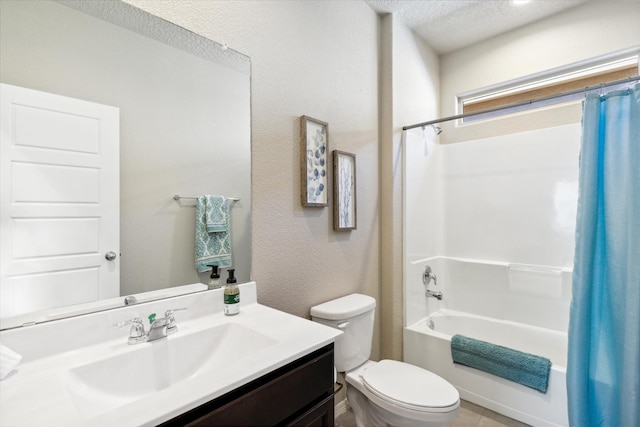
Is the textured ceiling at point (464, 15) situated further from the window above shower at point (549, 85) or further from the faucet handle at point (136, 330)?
the faucet handle at point (136, 330)

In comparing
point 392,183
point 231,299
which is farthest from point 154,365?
point 392,183

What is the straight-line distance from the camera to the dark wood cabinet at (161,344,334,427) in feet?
2.33

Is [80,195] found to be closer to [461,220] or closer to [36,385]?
[36,385]

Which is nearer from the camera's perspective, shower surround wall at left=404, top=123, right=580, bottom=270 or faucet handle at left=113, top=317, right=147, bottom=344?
faucet handle at left=113, top=317, right=147, bottom=344

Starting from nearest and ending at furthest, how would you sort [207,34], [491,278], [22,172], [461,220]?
1. [22,172]
2. [207,34]
3. [491,278]
4. [461,220]

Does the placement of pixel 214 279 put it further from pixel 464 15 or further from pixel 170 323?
pixel 464 15

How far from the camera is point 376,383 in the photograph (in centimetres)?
151

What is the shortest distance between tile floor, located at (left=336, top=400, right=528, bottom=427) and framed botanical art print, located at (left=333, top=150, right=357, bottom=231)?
1146 millimetres

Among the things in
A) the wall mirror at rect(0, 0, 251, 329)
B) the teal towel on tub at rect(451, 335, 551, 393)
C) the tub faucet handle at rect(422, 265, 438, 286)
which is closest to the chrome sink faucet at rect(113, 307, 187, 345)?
the wall mirror at rect(0, 0, 251, 329)

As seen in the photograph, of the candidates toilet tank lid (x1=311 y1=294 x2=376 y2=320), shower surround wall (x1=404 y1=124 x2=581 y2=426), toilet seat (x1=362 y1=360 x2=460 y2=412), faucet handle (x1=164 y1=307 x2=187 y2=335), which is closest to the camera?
faucet handle (x1=164 y1=307 x2=187 y2=335)

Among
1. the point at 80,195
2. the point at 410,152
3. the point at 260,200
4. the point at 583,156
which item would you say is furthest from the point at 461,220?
the point at 80,195

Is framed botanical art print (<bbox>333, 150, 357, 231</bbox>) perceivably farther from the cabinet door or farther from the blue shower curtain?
the blue shower curtain

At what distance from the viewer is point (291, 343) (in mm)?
953

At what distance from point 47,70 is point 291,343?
1.10 metres
